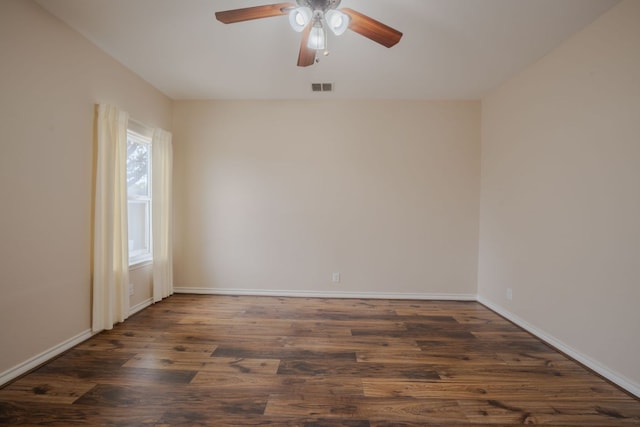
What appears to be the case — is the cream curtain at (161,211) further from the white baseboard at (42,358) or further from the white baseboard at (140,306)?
the white baseboard at (42,358)

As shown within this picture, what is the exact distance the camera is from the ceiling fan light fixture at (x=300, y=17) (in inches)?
67.4

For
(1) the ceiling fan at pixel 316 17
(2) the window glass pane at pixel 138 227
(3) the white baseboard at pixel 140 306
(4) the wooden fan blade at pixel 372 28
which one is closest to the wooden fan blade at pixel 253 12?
(1) the ceiling fan at pixel 316 17

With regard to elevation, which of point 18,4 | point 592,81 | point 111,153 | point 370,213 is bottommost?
point 370,213

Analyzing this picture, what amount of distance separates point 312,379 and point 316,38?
2.36 m

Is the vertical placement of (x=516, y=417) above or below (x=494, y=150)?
below

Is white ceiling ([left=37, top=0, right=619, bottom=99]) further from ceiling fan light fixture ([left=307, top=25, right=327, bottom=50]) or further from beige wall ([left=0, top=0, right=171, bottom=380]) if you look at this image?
ceiling fan light fixture ([left=307, top=25, right=327, bottom=50])

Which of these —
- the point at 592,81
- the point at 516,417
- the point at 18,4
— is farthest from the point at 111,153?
the point at 592,81

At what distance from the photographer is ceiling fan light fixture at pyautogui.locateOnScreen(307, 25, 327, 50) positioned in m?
1.85

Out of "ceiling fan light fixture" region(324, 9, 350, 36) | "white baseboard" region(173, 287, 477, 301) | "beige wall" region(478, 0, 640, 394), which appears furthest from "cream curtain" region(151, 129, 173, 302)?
"beige wall" region(478, 0, 640, 394)

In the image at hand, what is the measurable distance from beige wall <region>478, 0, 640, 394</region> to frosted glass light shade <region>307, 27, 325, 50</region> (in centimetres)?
217

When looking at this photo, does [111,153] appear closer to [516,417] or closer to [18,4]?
[18,4]

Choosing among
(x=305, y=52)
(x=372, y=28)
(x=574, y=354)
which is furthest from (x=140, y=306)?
(x=574, y=354)

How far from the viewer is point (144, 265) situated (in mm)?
3445

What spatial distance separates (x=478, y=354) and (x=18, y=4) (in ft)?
14.5
